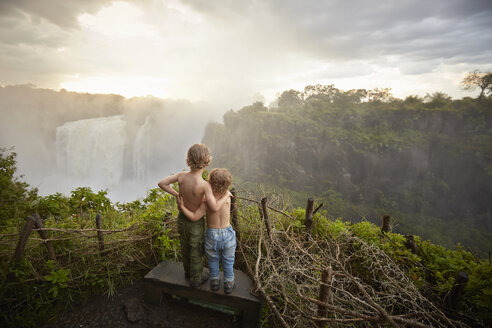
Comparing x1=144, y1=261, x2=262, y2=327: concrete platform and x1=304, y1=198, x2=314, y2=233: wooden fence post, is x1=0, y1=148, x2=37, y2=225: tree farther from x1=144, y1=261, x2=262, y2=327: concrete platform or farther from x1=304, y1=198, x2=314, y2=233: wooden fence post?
x1=304, y1=198, x2=314, y2=233: wooden fence post

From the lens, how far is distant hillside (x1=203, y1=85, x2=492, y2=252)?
29.6 metres

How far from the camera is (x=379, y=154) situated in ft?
112

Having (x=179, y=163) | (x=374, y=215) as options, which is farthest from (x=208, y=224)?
(x=179, y=163)

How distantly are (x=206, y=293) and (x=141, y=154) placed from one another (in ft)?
137

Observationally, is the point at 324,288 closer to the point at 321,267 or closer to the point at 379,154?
the point at 321,267

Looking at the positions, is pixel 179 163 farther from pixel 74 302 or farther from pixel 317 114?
pixel 74 302

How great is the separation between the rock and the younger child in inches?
39.1

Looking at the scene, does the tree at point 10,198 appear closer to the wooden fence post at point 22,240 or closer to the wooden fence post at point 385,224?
the wooden fence post at point 22,240

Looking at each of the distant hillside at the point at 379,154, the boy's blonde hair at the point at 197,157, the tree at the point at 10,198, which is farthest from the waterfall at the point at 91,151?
the boy's blonde hair at the point at 197,157

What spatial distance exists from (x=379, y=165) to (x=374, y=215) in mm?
9160

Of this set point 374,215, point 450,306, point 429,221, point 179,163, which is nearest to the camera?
point 450,306

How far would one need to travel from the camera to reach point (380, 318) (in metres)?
1.53

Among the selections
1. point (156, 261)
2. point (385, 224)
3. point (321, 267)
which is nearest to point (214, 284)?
point (321, 267)

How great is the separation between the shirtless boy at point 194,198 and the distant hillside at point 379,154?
28.4 metres
